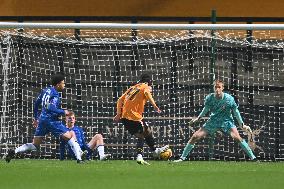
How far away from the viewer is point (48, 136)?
20969mm

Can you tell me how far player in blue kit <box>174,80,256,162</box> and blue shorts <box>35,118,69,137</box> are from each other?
2.46 m

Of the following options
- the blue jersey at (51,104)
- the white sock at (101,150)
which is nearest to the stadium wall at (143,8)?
the white sock at (101,150)

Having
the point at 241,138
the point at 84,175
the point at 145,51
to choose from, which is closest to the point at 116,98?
the point at 145,51

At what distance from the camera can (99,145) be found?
778 inches

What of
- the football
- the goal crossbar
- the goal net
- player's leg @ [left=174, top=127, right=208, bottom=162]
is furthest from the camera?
the goal net

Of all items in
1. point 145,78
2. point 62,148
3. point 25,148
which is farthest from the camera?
point 62,148

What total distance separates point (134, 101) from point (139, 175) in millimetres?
4556

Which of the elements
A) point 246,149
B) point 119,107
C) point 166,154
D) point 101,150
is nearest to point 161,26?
point 119,107

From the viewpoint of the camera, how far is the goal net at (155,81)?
20.5 metres

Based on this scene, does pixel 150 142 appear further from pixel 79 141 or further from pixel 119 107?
pixel 79 141

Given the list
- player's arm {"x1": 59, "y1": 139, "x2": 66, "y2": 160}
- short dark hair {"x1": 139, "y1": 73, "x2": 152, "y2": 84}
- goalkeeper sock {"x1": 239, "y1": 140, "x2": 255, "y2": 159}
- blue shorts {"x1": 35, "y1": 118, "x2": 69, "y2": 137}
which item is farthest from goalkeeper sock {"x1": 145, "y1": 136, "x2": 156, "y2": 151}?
player's arm {"x1": 59, "y1": 139, "x2": 66, "y2": 160}

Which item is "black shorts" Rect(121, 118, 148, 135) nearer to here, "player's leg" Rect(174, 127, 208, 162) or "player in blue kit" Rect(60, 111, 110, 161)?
"player in blue kit" Rect(60, 111, 110, 161)

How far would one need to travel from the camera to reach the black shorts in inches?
751

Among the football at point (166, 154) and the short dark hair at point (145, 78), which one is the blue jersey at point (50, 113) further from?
the football at point (166, 154)
